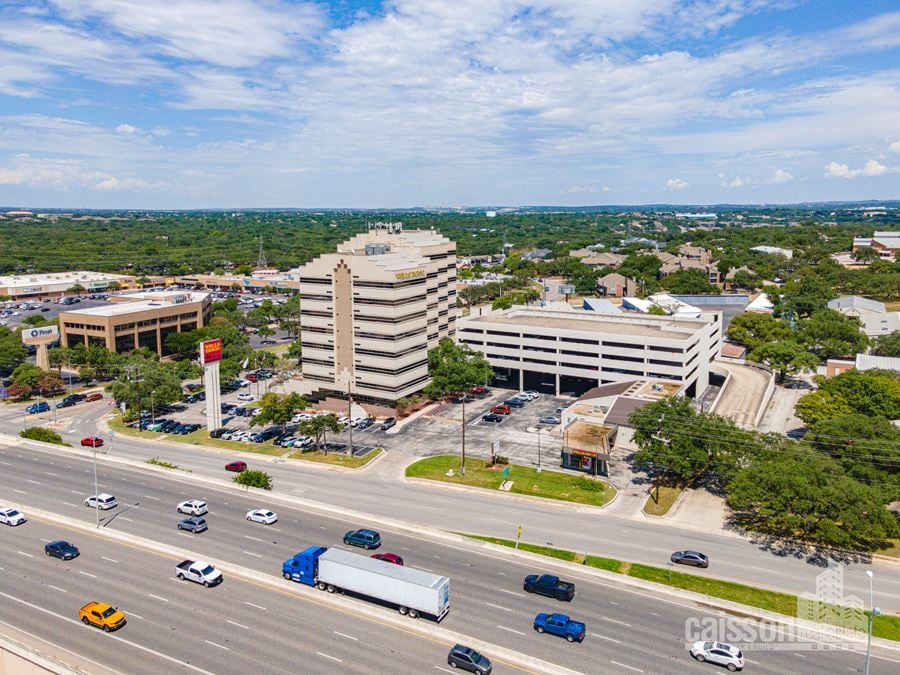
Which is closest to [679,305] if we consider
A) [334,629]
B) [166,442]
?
[166,442]

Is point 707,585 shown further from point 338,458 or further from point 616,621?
point 338,458

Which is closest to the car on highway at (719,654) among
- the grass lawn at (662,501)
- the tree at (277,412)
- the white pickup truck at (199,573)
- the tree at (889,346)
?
the grass lawn at (662,501)

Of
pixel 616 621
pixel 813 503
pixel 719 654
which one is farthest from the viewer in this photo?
pixel 813 503

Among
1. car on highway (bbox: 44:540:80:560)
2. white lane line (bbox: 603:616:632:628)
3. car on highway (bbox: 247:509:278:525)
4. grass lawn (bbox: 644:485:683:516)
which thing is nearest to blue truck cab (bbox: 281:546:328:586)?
car on highway (bbox: 247:509:278:525)

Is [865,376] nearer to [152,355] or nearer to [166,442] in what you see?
[166,442]

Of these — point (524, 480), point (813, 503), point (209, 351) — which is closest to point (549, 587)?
point (813, 503)

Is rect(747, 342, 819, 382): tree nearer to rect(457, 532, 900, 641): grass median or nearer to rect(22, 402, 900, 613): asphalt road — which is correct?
rect(22, 402, 900, 613): asphalt road
